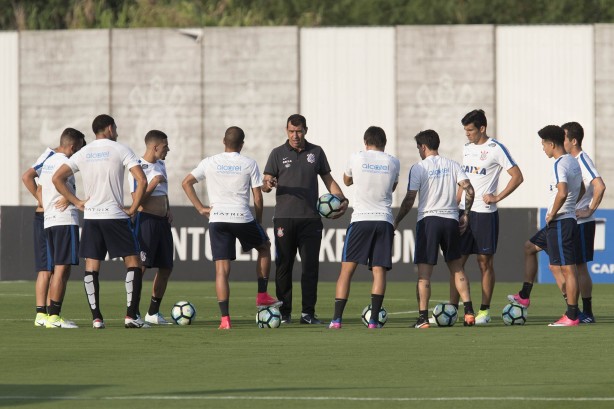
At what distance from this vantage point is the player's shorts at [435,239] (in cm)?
1542

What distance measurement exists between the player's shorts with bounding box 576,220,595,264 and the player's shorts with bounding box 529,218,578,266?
0.15m

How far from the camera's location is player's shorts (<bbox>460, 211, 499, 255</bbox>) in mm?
16016

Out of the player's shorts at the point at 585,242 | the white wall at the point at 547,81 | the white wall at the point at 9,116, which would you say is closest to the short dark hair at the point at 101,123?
the player's shorts at the point at 585,242

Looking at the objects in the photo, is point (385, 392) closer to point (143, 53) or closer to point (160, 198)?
point (160, 198)

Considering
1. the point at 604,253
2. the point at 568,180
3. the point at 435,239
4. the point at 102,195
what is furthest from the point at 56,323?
the point at 604,253

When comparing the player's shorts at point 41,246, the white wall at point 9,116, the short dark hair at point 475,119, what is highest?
the white wall at point 9,116

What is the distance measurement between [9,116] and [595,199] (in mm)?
29464

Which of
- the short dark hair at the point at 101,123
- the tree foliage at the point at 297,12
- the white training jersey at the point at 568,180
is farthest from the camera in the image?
the tree foliage at the point at 297,12

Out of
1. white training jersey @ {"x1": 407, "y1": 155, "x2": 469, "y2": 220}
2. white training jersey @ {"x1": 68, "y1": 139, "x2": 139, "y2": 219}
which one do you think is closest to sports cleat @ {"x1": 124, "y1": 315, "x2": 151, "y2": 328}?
white training jersey @ {"x1": 68, "y1": 139, "x2": 139, "y2": 219}

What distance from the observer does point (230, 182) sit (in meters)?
15.3

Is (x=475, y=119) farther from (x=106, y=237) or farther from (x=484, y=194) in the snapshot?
(x=106, y=237)

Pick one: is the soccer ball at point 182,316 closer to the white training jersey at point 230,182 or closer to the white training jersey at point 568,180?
the white training jersey at point 230,182

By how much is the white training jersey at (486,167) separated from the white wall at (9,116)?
1115 inches

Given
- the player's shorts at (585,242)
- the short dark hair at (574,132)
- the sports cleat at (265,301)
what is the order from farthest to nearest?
the sports cleat at (265,301), the short dark hair at (574,132), the player's shorts at (585,242)
